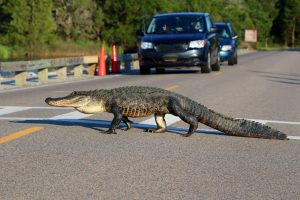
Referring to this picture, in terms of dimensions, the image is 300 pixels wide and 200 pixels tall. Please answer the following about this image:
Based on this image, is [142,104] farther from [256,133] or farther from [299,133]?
[299,133]

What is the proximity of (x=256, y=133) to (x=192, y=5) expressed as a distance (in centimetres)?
8974

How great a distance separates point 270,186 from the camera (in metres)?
5.92

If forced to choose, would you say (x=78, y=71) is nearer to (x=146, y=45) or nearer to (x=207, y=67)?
(x=146, y=45)

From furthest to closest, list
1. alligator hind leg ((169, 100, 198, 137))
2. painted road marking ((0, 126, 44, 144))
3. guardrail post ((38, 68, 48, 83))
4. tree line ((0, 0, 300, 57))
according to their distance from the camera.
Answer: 1. tree line ((0, 0, 300, 57))
2. guardrail post ((38, 68, 48, 83))
3. alligator hind leg ((169, 100, 198, 137))
4. painted road marking ((0, 126, 44, 144))

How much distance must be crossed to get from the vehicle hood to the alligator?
14356 mm

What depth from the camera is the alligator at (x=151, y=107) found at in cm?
853

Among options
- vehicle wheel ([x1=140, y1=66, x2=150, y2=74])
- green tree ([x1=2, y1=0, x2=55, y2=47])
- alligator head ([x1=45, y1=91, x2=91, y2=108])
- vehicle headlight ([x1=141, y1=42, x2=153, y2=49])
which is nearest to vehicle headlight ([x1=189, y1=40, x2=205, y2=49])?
vehicle headlight ([x1=141, y1=42, x2=153, y2=49])

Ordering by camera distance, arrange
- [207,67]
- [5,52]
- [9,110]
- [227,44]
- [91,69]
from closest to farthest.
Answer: [9,110] → [207,67] → [91,69] → [227,44] → [5,52]

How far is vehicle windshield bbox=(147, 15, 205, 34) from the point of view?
23.8 metres

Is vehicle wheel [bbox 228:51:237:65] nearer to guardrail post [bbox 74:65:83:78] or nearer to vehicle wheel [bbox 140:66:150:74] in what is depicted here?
vehicle wheel [bbox 140:66:150:74]

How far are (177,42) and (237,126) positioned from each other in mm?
14430

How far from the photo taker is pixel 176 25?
78.4 ft

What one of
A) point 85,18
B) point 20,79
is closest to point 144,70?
point 20,79

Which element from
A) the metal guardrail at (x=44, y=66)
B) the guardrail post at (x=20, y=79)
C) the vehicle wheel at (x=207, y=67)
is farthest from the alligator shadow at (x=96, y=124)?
the vehicle wheel at (x=207, y=67)
